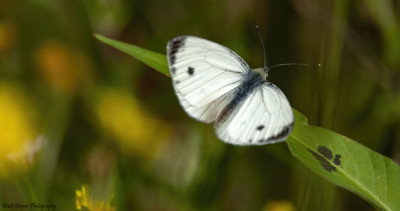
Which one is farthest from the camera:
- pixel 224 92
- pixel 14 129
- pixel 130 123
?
pixel 130 123

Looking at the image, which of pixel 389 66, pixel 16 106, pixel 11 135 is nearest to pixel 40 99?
pixel 16 106

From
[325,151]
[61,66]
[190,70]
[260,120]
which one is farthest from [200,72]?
[61,66]

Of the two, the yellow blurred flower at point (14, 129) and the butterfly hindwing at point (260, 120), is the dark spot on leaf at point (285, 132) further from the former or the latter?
the yellow blurred flower at point (14, 129)

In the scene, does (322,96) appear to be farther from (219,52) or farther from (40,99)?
(40,99)

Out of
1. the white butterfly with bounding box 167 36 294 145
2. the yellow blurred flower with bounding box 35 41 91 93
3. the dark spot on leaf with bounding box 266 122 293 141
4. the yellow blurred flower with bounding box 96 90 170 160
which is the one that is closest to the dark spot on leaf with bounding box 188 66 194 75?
the white butterfly with bounding box 167 36 294 145

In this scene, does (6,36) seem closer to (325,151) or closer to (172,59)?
(172,59)

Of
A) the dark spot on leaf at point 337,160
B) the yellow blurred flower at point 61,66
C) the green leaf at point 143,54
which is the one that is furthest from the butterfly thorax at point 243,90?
the yellow blurred flower at point 61,66

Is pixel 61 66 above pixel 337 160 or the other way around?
above
